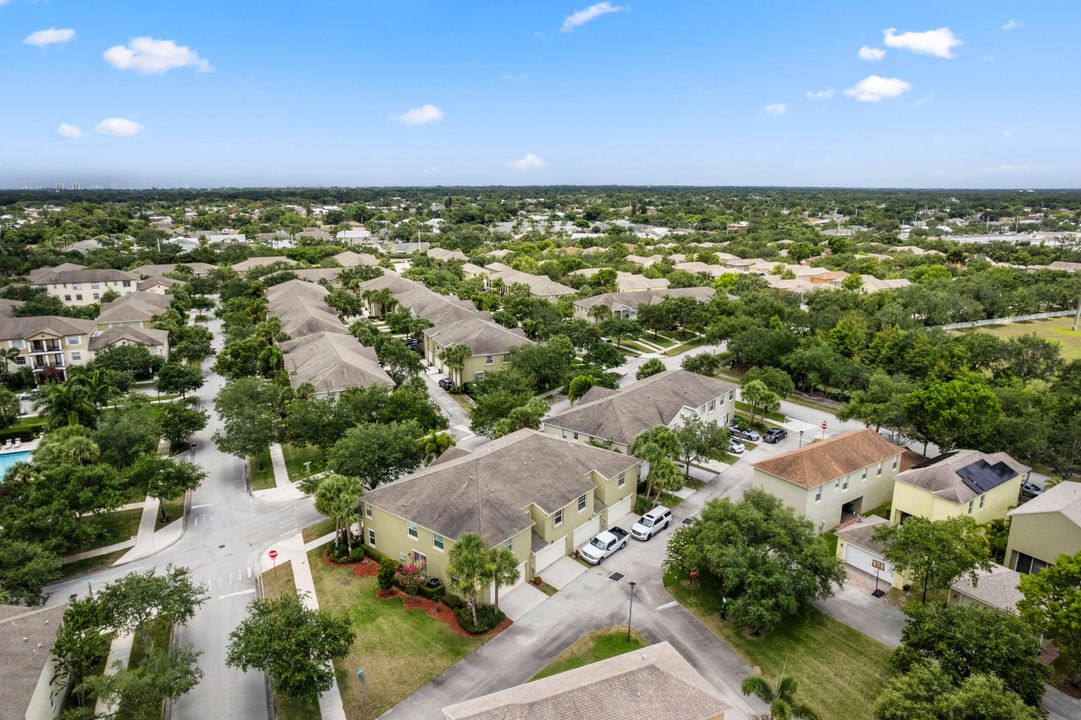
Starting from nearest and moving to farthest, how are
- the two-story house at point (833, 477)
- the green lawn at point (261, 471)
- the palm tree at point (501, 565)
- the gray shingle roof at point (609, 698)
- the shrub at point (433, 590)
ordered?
1. the gray shingle roof at point (609, 698)
2. the palm tree at point (501, 565)
3. the shrub at point (433, 590)
4. the two-story house at point (833, 477)
5. the green lawn at point (261, 471)

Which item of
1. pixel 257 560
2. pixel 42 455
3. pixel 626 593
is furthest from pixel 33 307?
pixel 626 593

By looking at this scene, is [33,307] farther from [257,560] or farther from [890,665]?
[890,665]

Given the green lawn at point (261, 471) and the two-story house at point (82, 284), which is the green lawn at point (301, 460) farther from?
the two-story house at point (82, 284)

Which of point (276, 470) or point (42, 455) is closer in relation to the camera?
point (42, 455)

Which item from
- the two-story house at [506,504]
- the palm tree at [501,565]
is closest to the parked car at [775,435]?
the two-story house at [506,504]

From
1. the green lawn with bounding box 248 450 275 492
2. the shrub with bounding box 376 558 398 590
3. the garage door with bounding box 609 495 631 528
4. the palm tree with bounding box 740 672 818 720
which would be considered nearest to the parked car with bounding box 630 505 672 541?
the garage door with bounding box 609 495 631 528
